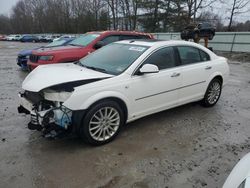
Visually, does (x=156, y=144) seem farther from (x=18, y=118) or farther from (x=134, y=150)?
(x=18, y=118)

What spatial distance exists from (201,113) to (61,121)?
3.12m

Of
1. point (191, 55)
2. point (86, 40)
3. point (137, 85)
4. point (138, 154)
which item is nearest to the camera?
point (138, 154)

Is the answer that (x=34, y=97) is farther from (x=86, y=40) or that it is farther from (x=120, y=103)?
(x=86, y=40)

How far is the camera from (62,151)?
339 centimetres

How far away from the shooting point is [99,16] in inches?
1804

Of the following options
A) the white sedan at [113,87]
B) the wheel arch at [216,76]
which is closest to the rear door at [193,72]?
the white sedan at [113,87]

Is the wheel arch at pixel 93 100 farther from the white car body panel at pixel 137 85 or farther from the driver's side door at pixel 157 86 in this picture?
the driver's side door at pixel 157 86

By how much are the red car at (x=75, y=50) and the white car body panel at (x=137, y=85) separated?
3096 mm

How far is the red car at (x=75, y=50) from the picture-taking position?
23.3ft

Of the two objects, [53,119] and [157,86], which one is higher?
[157,86]

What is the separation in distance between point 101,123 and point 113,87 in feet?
1.90

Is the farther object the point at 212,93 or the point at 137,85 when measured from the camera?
the point at 212,93

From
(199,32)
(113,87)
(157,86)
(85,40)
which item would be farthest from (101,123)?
(199,32)

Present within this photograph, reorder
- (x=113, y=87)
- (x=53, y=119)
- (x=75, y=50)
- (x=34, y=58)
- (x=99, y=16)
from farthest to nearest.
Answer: (x=99, y=16)
(x=34, y=58)
(x=75, y=50)
(x=113, y=87)
(x=53, y=119)
